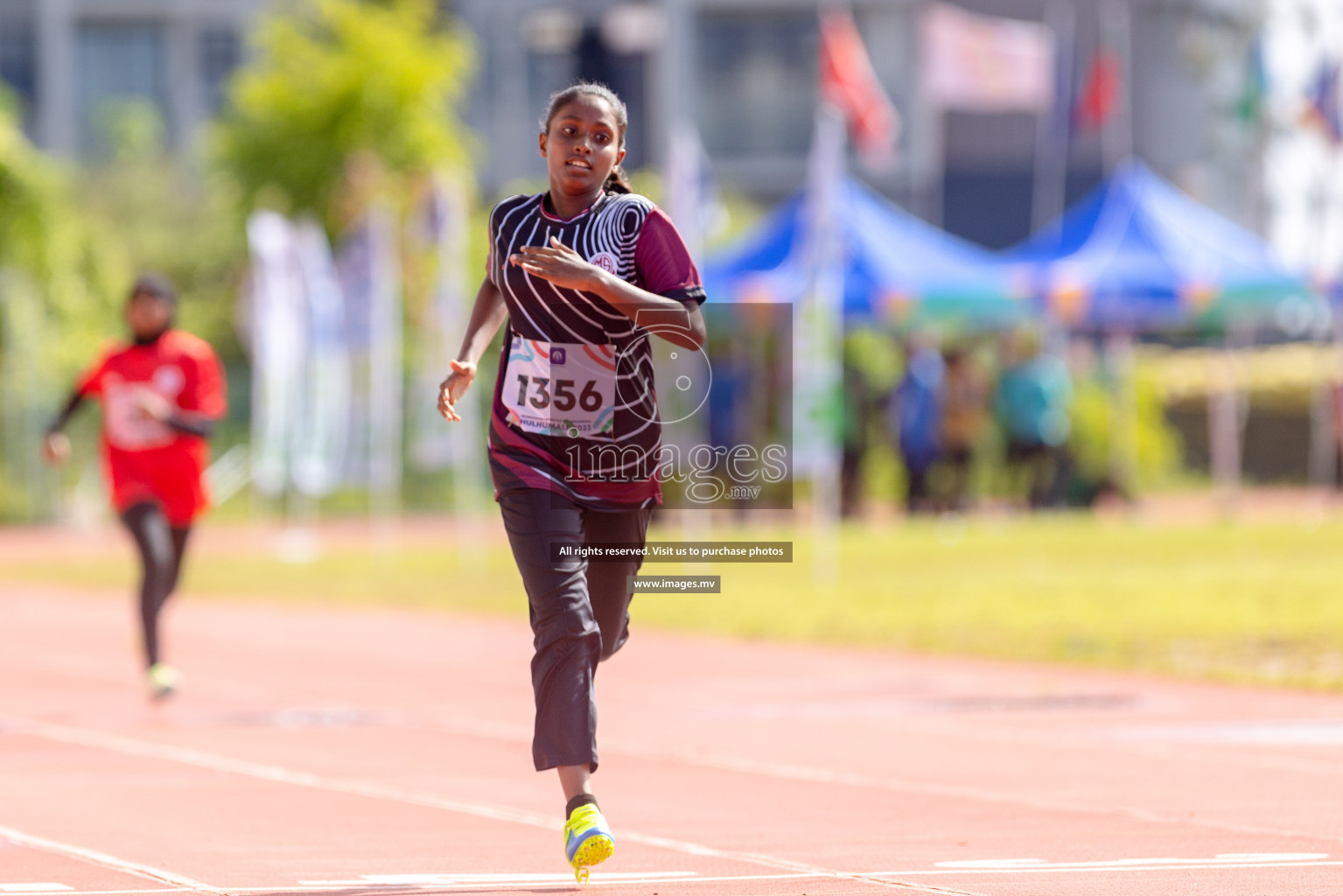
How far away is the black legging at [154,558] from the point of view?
1039 cm

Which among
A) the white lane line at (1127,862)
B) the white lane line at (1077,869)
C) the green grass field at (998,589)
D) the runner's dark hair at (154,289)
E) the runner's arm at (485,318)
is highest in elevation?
the runner's dark hair at (154,289)

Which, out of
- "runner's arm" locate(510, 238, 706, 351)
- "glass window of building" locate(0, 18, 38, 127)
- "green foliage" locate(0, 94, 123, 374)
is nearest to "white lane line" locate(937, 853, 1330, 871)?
"runner's arm" locate(510, 238, 706, 351)

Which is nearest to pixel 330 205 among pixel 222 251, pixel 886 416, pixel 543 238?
pixel 222 251

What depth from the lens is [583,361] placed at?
5.74 metres

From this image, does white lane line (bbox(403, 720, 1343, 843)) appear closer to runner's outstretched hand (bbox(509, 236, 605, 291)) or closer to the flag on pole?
runner's outstretched hand (bbox(509, 236, 605, 291))

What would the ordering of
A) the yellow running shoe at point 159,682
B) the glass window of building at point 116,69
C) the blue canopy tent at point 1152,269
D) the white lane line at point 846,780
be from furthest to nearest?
the glass window of building at point 116,69, the blue canopy tent at point 1152,269, the yellow running shoe at point 159,682, the white lane line at point 846,780

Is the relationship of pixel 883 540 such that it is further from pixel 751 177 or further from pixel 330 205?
pixel 751 177

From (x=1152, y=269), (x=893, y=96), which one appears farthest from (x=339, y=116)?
(x=1152, y=269)

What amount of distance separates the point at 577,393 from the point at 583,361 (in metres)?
0.08

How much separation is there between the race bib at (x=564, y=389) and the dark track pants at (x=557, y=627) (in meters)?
0.18

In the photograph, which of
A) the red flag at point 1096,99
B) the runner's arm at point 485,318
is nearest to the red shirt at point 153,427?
the runner's arm at point 485,318

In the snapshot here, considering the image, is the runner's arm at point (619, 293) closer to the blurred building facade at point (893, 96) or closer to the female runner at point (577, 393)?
the female runner at point (577, 393)

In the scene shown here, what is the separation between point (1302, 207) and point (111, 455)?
38.4m

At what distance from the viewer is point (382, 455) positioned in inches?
811
